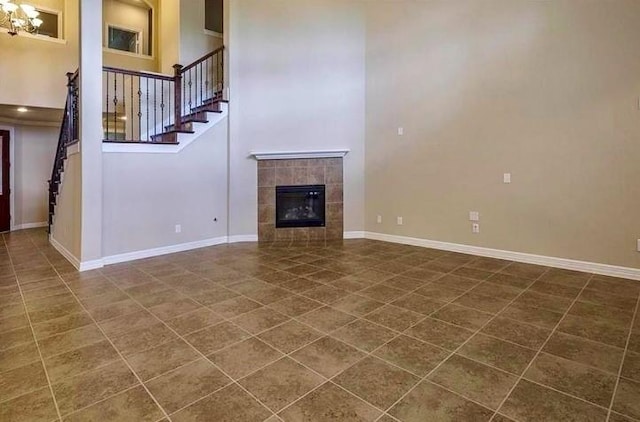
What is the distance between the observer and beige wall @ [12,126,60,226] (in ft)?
24.6

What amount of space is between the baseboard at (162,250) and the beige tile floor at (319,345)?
0.49 metres

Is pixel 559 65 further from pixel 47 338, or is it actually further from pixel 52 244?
pixel 52 244

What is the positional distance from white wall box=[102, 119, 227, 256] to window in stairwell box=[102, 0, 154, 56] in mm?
4112

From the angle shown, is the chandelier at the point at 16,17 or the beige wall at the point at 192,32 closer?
the chandelier at the point at 16,17

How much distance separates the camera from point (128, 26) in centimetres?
784

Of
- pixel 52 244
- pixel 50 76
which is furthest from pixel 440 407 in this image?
pixel 50 76

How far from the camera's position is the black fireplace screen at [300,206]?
588 centimetres

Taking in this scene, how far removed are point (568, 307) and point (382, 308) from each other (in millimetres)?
1523

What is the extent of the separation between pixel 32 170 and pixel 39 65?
7.92 feet

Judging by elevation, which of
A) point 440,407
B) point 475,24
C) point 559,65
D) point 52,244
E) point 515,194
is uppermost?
point 475,24

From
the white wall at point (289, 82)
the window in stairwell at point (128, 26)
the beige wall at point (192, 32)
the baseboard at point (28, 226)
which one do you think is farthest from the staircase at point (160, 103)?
the baseboard at point (28, 226)

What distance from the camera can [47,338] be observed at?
94.7 inches

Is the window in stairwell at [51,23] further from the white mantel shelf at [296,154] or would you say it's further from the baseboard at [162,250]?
the baseboard at [162,250]

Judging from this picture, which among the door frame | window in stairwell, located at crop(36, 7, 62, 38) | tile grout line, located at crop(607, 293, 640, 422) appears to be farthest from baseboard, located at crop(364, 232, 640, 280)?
the door frame
